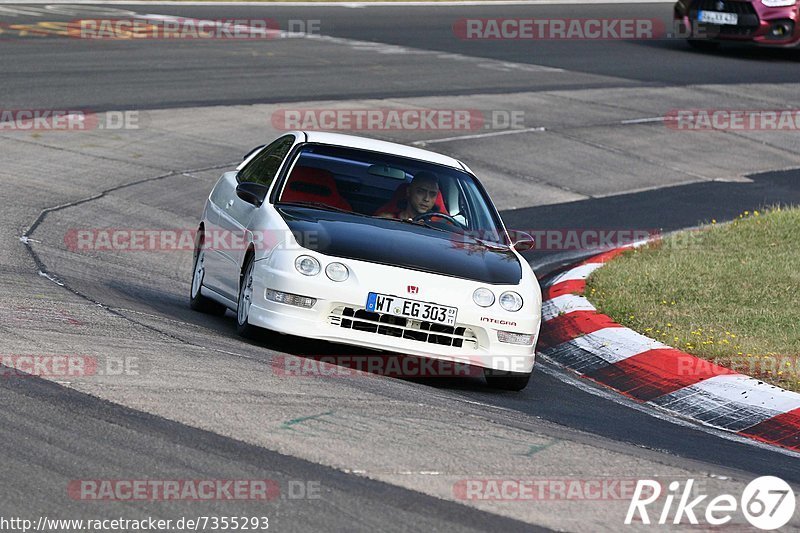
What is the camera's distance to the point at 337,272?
7.75 m

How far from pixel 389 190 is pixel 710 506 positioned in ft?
13.2

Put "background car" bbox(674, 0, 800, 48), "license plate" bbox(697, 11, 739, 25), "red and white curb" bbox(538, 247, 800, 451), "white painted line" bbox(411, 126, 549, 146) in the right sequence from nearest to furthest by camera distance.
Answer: "red and white curb" bbox(538, 247, 800, 451) → "white painted line" bbox(411, 126, 549, 146) → "background car" bbox(674, 0, 800, 48) → "license plate" bbox(697, 11, 739, 25)

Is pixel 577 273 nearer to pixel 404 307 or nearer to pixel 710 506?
pixel 404 307

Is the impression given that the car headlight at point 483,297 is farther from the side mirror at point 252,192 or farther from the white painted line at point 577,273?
the white painted line at point 577,273

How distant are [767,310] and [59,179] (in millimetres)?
7345

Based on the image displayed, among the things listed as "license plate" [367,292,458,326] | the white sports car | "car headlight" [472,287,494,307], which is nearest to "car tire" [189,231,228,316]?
the white sports car

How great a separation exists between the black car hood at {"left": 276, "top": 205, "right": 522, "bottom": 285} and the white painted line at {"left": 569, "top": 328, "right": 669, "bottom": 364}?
103 centimetres

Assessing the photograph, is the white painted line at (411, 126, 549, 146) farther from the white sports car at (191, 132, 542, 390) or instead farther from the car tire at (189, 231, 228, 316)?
the white sports car at (191, 132, 542, 390)

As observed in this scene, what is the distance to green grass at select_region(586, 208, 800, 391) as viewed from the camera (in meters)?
8.66

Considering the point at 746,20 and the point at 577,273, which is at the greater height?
the point at 746,20

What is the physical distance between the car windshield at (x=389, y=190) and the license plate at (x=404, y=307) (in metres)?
1.13

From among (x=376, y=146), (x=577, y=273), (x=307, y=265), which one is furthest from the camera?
(x=577, y=273)

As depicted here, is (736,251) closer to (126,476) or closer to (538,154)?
(538,154)

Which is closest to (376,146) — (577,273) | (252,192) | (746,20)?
(252,192)
